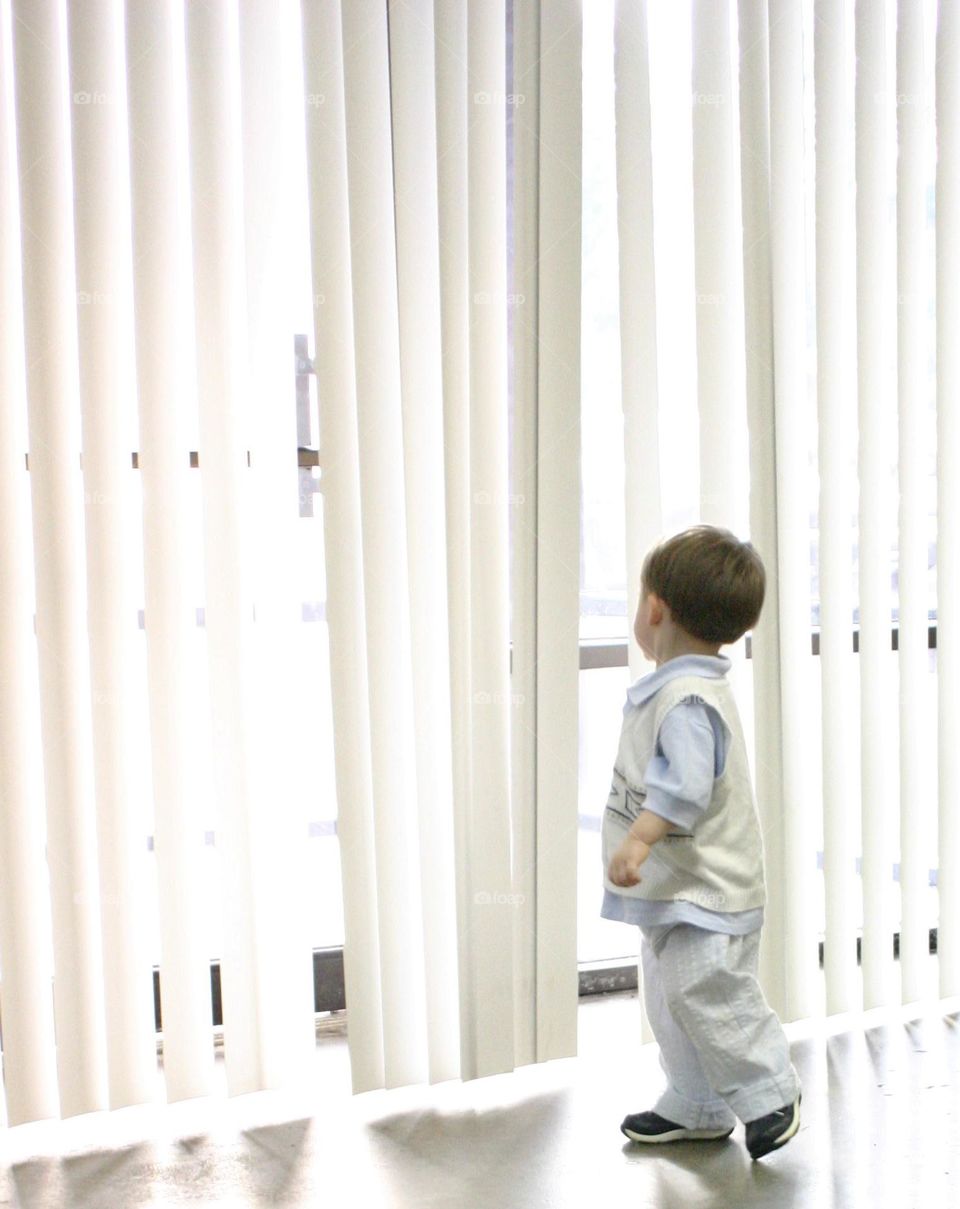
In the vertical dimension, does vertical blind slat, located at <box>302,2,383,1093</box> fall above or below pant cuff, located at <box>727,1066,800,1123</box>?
above

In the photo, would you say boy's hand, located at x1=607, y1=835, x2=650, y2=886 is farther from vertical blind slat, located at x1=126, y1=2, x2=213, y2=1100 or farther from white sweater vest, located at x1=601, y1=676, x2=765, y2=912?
vertical blind slat, located at x1=126, y1=2, x2=213, y2=1100

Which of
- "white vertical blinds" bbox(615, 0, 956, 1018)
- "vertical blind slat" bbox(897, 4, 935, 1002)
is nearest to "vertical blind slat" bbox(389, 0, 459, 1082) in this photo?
"white vertical blinds" bbox(615, 0, 956, 1018)

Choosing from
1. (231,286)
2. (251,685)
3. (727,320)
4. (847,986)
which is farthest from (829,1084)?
(231,286)

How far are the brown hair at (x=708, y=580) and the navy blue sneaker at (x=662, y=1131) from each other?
88cm

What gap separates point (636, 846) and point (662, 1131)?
610 millimetres

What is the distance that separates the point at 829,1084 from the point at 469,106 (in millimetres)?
2016

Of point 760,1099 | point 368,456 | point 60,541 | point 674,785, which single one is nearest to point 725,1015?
point 760,1099

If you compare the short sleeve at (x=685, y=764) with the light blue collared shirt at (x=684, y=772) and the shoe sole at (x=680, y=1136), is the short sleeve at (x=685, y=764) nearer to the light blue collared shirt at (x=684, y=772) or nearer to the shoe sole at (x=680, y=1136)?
the light blue collared shirt at (x=684, y=772)

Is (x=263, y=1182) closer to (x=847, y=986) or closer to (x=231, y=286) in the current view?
(x=847, y=986)

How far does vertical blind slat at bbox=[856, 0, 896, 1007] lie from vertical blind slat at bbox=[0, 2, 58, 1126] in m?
1.70

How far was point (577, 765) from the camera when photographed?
256 centimetres

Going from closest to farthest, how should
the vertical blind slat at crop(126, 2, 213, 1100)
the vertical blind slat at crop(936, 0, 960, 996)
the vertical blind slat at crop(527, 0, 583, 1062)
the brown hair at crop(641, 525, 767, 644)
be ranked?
1. the brown hair at crop(641, 525, 767, 644)
2. the vertical blind slat at crop(126, 2, 213, 1100)
3. the vertical blind slat at crop(527, 0, 583, 1062)
4. the vertical blind slat at crop(936, 0, 960, 996)

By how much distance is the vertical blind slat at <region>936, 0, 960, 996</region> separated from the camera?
2809mm

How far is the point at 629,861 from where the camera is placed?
6.65 feet
